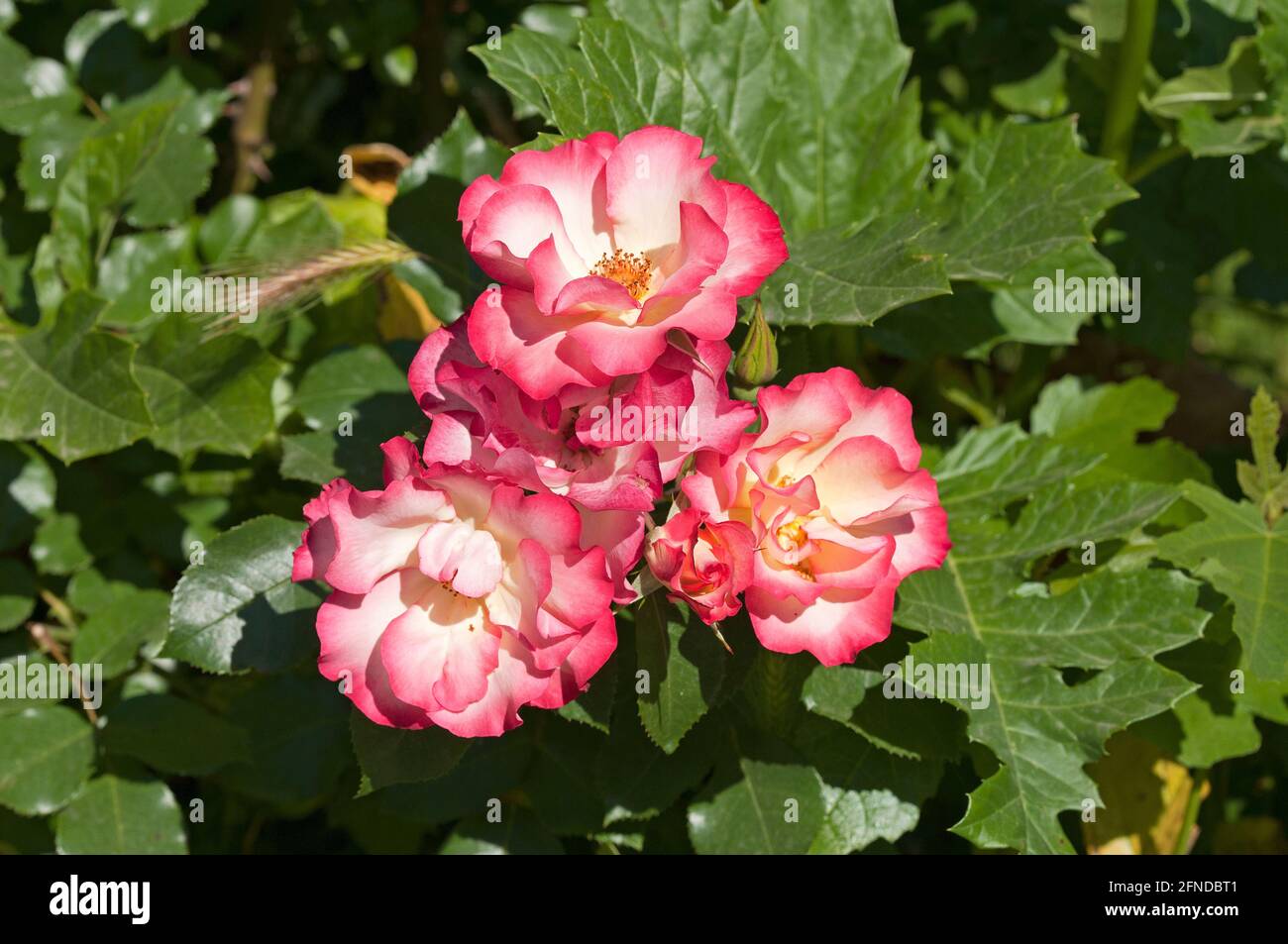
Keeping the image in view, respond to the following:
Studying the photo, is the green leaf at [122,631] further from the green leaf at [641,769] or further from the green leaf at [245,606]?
the green leaf at [641,769]

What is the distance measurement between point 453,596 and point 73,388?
708mm

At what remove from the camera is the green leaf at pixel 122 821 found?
159 centimetres

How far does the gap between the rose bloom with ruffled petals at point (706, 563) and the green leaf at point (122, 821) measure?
36.7 inches

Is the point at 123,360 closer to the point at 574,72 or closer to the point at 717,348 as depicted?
the point at 574,72

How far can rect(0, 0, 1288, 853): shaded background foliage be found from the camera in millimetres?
1350

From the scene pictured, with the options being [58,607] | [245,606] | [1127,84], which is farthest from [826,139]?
[58,607]

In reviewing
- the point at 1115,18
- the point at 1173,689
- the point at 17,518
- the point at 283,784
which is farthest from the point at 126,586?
the point at 1115,18

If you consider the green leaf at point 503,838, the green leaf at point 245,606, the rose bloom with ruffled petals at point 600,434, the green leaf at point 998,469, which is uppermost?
the rose bloom with ruffled petals at point 600,434

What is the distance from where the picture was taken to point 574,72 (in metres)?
1.30

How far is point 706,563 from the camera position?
3.46 ft

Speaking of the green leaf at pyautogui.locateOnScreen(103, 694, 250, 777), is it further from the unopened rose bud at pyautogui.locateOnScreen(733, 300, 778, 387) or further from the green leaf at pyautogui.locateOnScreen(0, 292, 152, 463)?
the unopened rose bud at pyautogui.locateOnScreen(733, 300, 778, 387)

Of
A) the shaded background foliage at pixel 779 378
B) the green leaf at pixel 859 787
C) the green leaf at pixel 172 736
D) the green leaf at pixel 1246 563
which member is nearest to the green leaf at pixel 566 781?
the shaded background foliage at pixel 779 378

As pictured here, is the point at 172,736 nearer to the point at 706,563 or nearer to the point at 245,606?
the point at 245,606

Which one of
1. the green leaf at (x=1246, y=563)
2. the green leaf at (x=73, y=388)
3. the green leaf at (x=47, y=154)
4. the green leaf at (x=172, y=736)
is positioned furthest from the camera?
the green leaf at (x=47, y=154)
